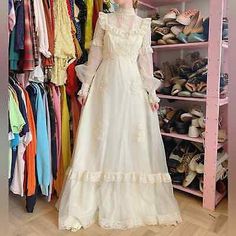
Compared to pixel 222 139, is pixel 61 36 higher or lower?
higher

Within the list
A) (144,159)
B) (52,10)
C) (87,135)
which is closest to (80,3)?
(52,10)

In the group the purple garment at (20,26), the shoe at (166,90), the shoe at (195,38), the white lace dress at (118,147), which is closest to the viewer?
the purple garment at (20,26)

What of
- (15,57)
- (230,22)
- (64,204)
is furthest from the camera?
(64,204)

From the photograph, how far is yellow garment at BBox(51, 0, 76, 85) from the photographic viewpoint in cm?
148

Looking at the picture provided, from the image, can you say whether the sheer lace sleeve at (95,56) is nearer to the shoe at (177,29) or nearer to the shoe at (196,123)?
the shoe at (177,29)

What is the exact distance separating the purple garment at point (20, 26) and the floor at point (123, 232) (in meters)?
0.90

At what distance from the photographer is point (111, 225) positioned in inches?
53.1

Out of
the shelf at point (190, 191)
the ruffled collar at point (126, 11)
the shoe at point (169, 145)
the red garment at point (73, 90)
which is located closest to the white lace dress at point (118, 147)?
the ruffled collar at point (126, 11)

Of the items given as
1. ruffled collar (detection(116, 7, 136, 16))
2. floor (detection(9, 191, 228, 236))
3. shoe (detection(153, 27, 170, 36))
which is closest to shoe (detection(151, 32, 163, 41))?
shoe (detection(153, 27, 170, 36))

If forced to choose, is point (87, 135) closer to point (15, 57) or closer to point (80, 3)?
point (15, 57)

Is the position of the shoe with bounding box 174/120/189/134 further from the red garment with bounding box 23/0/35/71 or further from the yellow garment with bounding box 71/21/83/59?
the red garment with bounding box 23/0/35/71

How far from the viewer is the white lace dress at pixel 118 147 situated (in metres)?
1.40

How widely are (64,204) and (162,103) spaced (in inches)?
43.6

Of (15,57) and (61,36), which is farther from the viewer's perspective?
(61,36)
